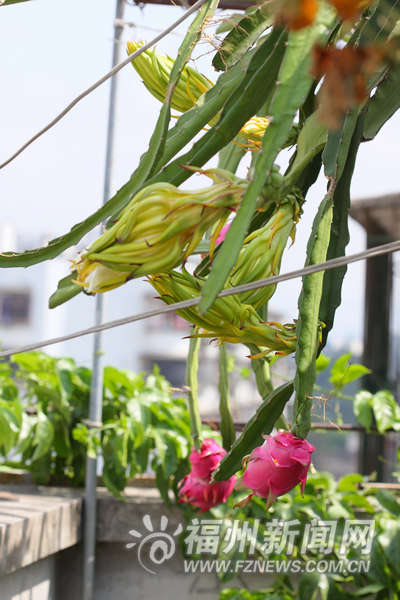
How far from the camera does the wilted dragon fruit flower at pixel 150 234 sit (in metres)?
0.26

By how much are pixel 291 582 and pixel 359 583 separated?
0.16 metres

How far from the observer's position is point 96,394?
48.4 inches

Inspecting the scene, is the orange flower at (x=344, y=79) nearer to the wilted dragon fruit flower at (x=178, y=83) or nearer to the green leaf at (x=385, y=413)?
the wilted dragon fruit flower at (x=178, y=83)

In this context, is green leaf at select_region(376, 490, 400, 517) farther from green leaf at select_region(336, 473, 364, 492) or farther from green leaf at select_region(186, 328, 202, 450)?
green leaf at select_region(186, 328, 202, 450)

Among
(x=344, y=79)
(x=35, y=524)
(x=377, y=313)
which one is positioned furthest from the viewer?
(x=377, y=313)

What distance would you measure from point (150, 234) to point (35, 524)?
0.90 meters

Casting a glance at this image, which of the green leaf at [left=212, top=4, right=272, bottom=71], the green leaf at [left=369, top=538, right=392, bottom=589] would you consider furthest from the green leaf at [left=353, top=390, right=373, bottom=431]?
the green leaf at [left=212, top=4, right=272, bottom=71]

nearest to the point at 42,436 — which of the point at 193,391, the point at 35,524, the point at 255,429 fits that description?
the point at 35,524

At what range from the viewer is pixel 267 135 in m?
0.27

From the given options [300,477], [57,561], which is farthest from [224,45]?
[57,561]

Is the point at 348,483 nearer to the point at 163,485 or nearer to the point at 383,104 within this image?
→ the point at 163,485

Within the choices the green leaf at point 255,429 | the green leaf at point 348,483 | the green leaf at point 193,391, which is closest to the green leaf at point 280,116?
the green leaf at point 255,429

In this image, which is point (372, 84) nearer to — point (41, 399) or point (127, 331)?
point (41, 399)

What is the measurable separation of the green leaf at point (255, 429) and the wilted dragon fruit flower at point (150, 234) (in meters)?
0.23
